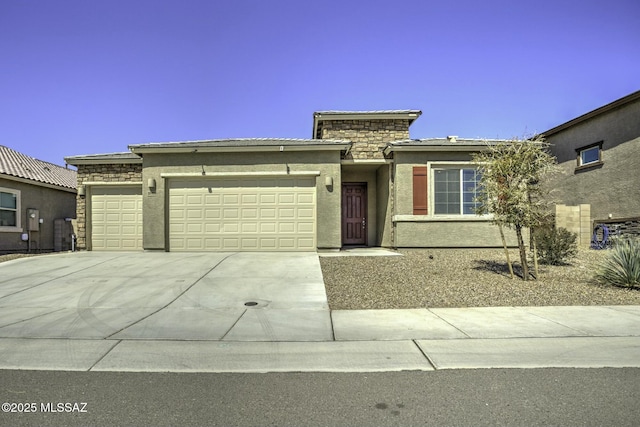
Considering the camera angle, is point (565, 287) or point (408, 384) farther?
point (565, 287)

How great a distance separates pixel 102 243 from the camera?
14477 mm

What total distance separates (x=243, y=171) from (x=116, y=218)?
5709 mm

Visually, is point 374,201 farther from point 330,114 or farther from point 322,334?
point 322,334

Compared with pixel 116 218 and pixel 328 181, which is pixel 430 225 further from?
pixel 116 218

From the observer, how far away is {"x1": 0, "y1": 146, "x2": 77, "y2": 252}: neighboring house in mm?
15227

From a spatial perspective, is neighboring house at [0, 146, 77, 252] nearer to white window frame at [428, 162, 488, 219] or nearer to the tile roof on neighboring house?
the tile roof on neighboring house

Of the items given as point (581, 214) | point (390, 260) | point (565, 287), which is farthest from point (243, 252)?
point (581, 214)

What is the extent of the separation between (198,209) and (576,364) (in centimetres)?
1145

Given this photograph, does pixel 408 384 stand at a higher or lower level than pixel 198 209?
lower

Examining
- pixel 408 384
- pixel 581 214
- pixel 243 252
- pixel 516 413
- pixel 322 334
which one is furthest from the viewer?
pixel 581 214

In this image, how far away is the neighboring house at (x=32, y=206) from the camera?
1523 cm

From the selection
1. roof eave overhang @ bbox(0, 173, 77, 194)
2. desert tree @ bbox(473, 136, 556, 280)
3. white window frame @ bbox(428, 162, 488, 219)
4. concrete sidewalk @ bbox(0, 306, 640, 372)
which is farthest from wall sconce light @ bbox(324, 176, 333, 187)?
roof eave overhang @ bbox(0, 173, 77, 194)

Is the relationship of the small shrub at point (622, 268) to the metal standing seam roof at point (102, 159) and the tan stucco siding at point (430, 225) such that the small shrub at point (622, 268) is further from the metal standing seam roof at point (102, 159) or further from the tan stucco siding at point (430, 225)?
the metal standing seam roof at point (102, 159)

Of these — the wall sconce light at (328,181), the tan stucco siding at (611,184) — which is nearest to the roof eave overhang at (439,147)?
the wall sconce light at (328,181)
